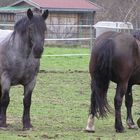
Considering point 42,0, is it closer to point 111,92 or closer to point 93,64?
point 111,92

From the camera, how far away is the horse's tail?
25.9ft

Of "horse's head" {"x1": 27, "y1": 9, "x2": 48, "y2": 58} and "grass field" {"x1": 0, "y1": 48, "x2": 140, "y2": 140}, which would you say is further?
"grass field" {"x1": 0, "y1": 48, "x2": 140, "y2": 140}

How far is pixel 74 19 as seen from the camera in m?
39.3

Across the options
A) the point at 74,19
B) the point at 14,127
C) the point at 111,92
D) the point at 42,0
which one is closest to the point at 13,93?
the point at 111,92

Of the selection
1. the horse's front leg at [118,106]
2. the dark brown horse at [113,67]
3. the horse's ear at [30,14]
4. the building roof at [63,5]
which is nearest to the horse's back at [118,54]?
the dark brown horse at [113,67]

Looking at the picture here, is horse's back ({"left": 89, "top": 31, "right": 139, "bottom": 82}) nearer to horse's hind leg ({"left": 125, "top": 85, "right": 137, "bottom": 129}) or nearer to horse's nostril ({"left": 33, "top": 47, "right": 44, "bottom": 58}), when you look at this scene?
horse's hind leg ({"left": 125, "top": 85, "right": 137, "bottom": 129})

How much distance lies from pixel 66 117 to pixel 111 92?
12.3 feet

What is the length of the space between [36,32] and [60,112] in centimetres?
259

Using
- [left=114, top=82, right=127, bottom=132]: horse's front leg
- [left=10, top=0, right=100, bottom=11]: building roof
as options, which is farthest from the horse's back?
[left=10, top=0, right=100, bottom=11]: building roof

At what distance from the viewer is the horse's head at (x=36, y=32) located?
7.38m

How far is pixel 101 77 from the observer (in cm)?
803

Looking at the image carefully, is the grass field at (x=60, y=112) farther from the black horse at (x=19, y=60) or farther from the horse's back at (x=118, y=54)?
the horse's back at (x=118, y=54)

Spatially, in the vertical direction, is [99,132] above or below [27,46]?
below

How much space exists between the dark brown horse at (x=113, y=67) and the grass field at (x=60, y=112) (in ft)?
0.90
